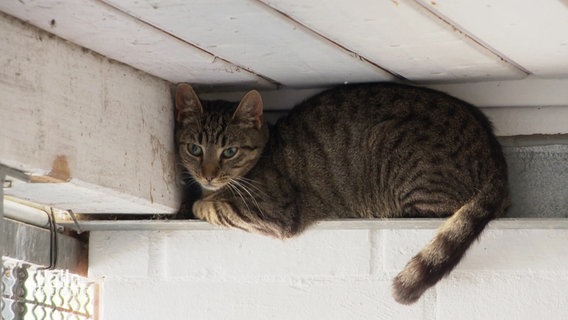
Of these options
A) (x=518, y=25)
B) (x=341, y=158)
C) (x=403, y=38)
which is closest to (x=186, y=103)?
(x=341, y=158)

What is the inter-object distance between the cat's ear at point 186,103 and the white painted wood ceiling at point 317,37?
5 centimetres

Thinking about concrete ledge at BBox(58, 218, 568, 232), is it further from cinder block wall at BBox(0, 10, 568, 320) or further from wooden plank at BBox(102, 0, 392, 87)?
wooden plank at BBox(102, 0, 392, 87)

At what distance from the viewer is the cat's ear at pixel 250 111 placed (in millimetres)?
3502

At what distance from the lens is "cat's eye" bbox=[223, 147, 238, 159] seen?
3.63 m

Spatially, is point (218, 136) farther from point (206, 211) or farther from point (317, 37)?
point (317, 37)

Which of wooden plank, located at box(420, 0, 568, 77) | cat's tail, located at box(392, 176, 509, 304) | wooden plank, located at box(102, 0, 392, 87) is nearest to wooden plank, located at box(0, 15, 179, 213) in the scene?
wooden plank, located at box(102, 0, 392, 87)

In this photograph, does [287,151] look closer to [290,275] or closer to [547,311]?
[290,275]

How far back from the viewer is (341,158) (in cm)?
359

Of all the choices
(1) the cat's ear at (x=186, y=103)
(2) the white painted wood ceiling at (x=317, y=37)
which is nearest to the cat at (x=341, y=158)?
(1) the cat's ear at (x=186, y=103)

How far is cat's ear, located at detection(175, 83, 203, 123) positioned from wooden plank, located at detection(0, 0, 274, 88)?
0.13ft

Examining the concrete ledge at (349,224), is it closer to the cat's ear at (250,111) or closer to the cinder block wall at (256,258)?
the cinder block wall at (256,258)

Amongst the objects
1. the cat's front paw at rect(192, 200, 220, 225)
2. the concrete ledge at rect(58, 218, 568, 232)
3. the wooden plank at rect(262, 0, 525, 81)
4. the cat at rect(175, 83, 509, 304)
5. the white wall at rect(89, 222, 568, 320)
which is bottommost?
the white wall at rect(89, 222, 568, 320)

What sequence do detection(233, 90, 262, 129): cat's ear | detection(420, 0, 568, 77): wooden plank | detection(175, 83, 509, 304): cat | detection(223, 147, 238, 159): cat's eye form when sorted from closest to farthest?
detection(420, 0, 568, 77): wooden plank, detection(175, 83, 509, 304): cat, detection(233, 90, 262, 129): cat's ear, detection(223, 147, 238, 159): cat's eye

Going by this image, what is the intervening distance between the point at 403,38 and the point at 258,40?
0.40 meters
